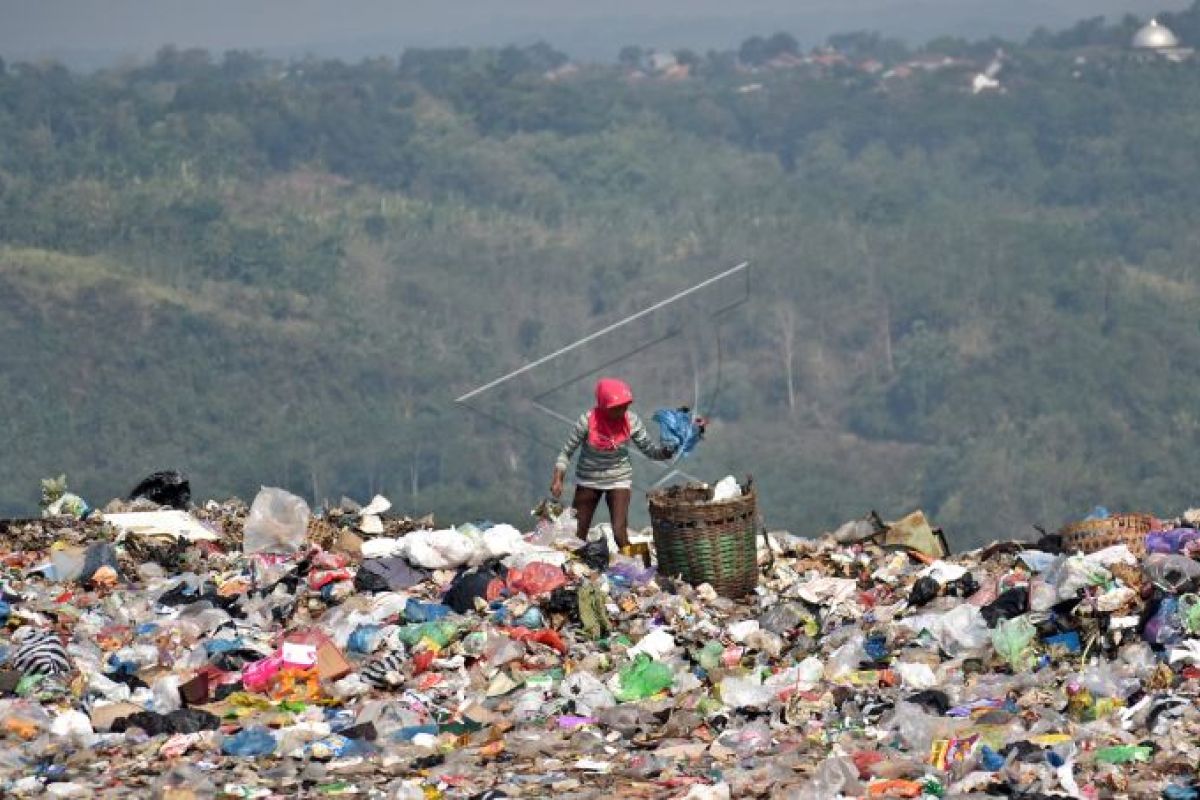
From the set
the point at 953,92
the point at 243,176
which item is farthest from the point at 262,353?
the point at 953,92

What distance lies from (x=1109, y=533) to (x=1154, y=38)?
127 meters

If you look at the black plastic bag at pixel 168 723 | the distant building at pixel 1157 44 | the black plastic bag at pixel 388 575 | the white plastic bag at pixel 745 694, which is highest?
the black plastic bag at pixel 168 723

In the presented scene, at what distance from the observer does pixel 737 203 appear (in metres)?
112

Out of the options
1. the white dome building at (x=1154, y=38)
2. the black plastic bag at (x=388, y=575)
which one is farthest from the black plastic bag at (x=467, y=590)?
the white dome building at (x=1154, y=38)

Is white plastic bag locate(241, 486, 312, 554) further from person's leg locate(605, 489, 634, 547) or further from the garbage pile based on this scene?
person's leg locate(605, 489, 634, 547)

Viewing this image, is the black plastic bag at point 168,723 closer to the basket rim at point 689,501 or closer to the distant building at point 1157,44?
the basket rim at point 689,501

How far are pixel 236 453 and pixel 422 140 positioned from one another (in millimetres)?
48280

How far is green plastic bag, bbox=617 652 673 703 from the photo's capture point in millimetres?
8234

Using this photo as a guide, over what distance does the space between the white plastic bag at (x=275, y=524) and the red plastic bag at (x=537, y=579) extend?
1.64 metres

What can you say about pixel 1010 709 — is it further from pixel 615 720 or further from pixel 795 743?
pixel 615 720

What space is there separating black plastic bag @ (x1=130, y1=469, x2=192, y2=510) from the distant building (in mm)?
Result: 120547

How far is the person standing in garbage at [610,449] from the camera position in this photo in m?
10.5

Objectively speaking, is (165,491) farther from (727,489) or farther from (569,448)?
(727,489)

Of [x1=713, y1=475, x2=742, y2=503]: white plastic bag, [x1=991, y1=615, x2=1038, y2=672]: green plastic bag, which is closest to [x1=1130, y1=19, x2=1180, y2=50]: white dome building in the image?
[x1=713, y1=475, x2=742, y2=503]: white plastic bag
